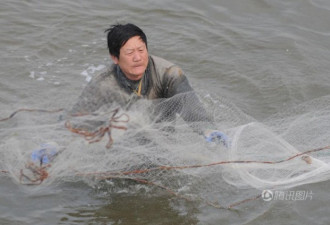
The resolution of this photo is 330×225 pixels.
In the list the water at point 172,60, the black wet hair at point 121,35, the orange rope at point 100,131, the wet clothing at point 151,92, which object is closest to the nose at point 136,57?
the black wet hair at point 121,35

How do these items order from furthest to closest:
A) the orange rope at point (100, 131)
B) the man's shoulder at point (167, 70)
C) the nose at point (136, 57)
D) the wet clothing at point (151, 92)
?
1. the man's shoulder at point (167, 70)
2. the wet clothing at point (151, 92)
3. the nose at point (136, 57)
4. the orange rope at point (100, 131)

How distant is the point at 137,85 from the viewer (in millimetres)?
4430

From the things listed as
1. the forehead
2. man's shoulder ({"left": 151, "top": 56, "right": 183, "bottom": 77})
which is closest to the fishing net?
man's shoulder ({"left": 151, "top": 56, "right": 183, "bottom": 77})

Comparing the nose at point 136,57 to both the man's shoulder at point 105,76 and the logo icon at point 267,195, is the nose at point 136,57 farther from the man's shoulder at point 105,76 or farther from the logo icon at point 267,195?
the logo icon at point 267,195

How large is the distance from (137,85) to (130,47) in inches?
14.7

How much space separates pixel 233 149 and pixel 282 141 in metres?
A: 0.40

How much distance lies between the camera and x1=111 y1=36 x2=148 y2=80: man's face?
420 cm

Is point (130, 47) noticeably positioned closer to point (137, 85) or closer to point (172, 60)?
point (137, 85)

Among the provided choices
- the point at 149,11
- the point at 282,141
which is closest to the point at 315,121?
the point at 282,141

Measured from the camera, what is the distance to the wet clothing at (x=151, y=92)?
14.1 feet

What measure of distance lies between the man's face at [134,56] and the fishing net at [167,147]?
28 cm

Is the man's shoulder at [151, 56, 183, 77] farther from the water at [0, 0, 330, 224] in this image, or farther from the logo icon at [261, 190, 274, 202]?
the logo icon at [261, 190, 274, 202]

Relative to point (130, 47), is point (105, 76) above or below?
below

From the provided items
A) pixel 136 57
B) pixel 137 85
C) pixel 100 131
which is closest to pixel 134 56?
pixel 136 57
